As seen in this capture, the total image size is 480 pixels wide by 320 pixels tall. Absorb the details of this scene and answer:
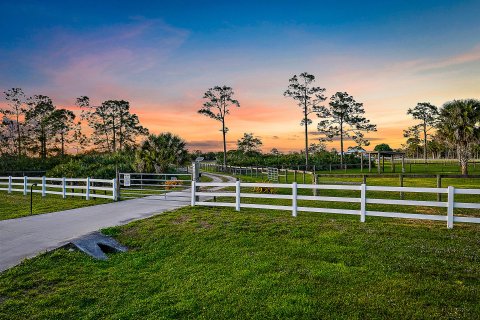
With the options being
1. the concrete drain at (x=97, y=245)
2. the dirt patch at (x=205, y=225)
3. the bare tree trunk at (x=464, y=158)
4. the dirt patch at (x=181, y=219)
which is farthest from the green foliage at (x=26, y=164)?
the bare tree trunk at (x=464, y=158)

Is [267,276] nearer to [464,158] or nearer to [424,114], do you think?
[464,158]

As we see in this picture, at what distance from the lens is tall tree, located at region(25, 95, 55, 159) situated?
52.9 m

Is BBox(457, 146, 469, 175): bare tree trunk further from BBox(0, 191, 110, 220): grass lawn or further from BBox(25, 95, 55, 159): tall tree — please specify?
BBox(25, 95, 55, 159): tall tree

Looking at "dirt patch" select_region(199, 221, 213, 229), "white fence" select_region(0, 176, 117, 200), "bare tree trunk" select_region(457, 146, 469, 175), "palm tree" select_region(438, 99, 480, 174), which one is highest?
"palm tree" select_region(438, 99, 480, 174)

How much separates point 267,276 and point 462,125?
33584 mm

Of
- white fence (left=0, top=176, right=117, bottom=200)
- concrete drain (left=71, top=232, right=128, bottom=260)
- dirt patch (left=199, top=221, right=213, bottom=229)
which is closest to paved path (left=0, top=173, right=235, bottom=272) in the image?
concrete drain (left=71, top=232, right=128, bottom=260)

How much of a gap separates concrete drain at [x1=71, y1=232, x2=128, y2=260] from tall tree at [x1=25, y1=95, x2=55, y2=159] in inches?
2090

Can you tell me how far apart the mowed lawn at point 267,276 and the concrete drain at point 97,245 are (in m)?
0.26

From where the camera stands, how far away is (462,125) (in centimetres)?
3091

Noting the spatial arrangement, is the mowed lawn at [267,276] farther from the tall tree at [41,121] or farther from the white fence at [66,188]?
the tall tree at [41,121]

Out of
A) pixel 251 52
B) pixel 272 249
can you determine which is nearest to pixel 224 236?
pixel 272 249

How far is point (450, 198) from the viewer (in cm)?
789

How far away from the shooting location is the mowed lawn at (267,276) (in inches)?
184

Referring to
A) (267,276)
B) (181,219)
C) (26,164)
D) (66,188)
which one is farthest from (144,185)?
(26,164)
